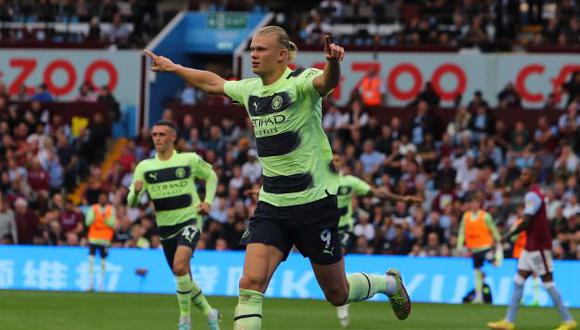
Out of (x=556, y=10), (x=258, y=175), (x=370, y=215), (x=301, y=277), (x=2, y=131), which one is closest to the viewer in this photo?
(x=301, y=277)

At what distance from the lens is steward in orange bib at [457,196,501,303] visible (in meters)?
24.2

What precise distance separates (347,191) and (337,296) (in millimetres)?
9644

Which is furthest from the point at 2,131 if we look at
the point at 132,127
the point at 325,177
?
the point at 325,177

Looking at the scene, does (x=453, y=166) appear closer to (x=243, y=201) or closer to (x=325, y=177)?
(x=243, y=201)

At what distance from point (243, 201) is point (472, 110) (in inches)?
218

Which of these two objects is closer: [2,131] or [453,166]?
[453,166]

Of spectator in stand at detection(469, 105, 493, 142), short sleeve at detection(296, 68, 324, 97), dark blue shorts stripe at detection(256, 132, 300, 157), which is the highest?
short sleeve at detection(296, 68, 324, 97)

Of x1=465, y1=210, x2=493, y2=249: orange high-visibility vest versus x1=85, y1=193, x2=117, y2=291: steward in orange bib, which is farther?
x1=85, y1=193, x2=117, y2=291: steward in orange bib

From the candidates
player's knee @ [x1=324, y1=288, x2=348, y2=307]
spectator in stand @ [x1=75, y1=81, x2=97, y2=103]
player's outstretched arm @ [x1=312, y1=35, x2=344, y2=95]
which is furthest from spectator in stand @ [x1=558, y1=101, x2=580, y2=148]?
player's outstretched arm @ [x1=312, y1=35, x2=344, y2=95]

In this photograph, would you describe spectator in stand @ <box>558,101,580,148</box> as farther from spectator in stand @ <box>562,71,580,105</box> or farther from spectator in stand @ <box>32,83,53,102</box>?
spectator in stand @ <box>32,83,53,102</box>

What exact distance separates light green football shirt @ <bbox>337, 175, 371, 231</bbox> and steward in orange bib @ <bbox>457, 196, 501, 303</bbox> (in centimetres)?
403

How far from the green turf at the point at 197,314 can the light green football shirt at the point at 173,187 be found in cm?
149

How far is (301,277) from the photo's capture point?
2547cm

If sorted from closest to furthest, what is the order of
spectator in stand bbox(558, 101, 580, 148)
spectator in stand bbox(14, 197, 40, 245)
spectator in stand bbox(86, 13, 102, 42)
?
spectator in stand bbox(558, 101, 580, 148) → spectator in stand bbox(14, 197, 40, 245) → spectator in stand bbox(86, 13, 102, 42)
